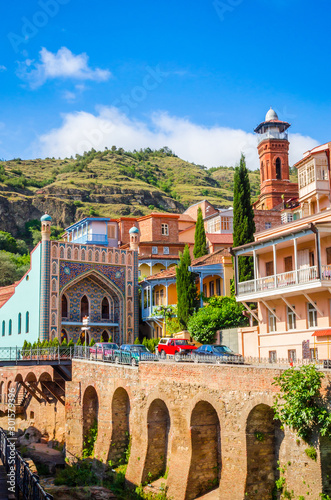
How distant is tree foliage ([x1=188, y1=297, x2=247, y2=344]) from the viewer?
35906 millimetres

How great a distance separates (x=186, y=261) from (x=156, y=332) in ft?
26.1

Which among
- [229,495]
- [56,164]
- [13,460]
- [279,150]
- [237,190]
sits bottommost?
[229,495]

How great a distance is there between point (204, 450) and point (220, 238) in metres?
36.2

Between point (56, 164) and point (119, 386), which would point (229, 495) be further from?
point (56, 164)

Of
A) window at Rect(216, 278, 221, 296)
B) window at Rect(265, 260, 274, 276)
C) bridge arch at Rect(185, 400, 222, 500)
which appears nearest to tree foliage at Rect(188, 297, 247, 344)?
window at Rect(216, 278, 221, 296)

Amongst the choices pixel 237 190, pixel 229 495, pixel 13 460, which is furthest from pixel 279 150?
pixel 13 460

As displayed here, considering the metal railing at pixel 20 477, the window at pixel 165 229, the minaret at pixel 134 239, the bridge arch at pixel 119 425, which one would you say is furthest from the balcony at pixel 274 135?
the metal railing at pixel 20 477

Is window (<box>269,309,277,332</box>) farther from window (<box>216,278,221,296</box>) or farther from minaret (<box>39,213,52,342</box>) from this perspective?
minaret (<box>39,213,52,342</box>)

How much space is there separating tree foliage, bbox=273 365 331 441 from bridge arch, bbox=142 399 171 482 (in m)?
8.50

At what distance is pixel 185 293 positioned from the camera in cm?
4112

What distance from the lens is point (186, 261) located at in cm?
4188

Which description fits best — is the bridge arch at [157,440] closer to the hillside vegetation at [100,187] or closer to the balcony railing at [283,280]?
the balcony railing at [283,280]

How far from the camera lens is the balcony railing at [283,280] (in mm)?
25219

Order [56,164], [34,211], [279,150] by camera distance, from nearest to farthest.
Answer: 1. [279,150]
2. [34,211]
3. [56,164]
